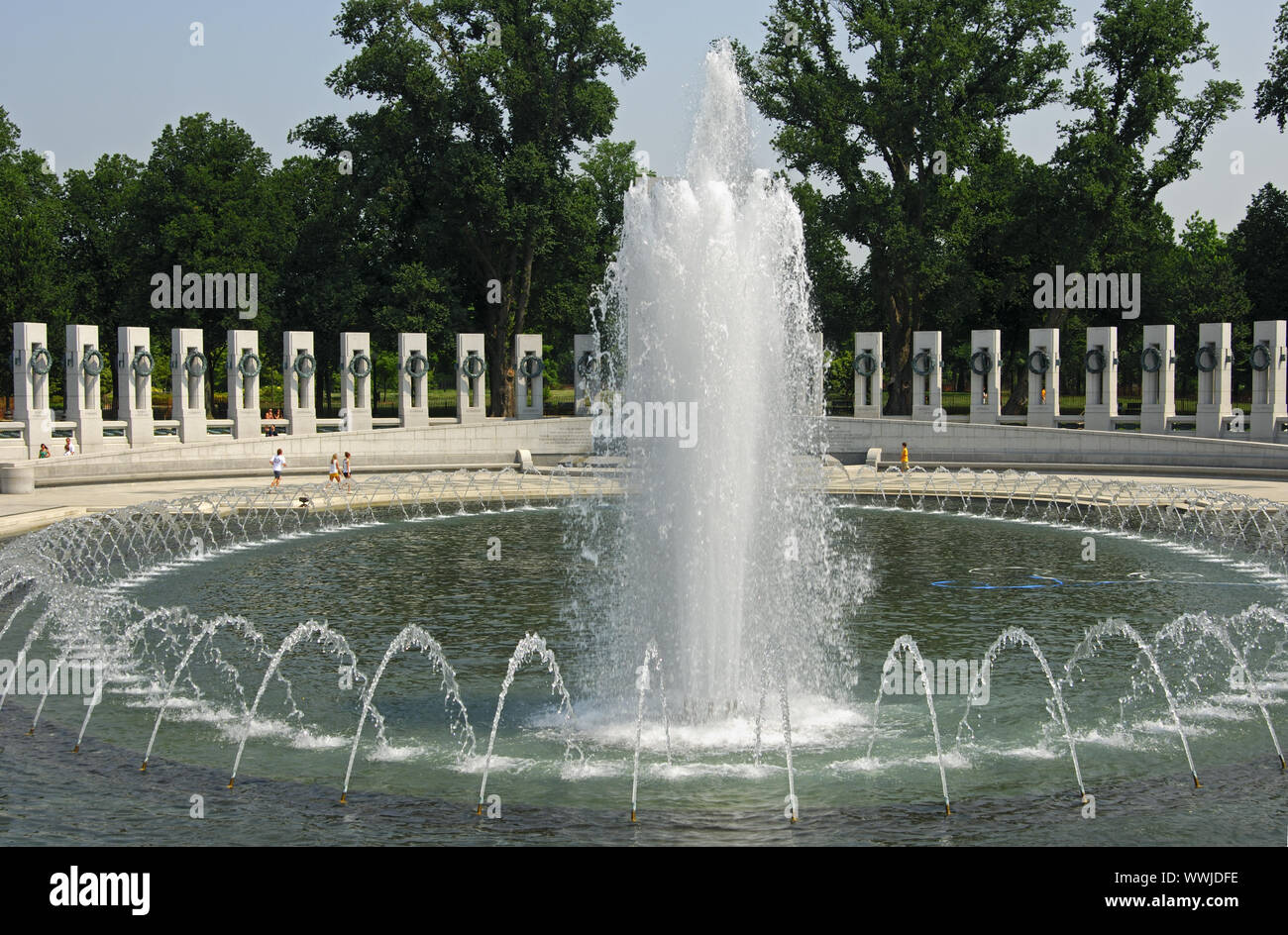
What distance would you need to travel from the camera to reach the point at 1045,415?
40438 mm

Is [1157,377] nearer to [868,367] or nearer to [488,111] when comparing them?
[868,367]

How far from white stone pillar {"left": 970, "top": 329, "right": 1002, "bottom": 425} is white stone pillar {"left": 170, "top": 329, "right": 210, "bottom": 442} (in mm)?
24191

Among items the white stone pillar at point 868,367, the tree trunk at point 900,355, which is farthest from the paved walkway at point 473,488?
the tree trunk at point 900,355

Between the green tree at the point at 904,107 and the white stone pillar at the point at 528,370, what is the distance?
1239 centimetres

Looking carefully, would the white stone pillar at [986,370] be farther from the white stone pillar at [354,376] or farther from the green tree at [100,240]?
the green tree at [100,240]

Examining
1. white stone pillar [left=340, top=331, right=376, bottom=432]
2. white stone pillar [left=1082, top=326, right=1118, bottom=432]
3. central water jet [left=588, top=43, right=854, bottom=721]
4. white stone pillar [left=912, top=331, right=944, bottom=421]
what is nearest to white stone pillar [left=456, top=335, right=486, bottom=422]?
white stone pillar [left=340, top=331, right=376, bottom=432]

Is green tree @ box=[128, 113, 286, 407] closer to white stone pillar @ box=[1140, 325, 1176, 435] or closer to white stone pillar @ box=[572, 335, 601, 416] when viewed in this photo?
white stone pillar @ box=[572, 335, 601, 416]

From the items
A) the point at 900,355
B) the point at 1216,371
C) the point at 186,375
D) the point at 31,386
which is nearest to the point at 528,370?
the point at 186,375

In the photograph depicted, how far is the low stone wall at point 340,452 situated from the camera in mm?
34500

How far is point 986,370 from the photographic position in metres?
40.5

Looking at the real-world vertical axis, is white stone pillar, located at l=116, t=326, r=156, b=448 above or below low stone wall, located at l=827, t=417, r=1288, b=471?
above

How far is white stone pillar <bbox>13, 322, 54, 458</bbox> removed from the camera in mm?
36500

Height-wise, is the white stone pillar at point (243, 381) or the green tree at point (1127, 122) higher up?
the green tree at point (1127, 122)

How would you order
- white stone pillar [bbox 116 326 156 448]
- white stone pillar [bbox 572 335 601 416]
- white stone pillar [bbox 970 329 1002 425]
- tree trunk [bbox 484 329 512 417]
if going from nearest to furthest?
white stone pillar [bbox 116 326 156 448]
white stone pillar [bbox 970 329 1002 425]
white stone pillar [bbox 572 335 601 416]
tree trunk [bbox 484 329 512 417]
